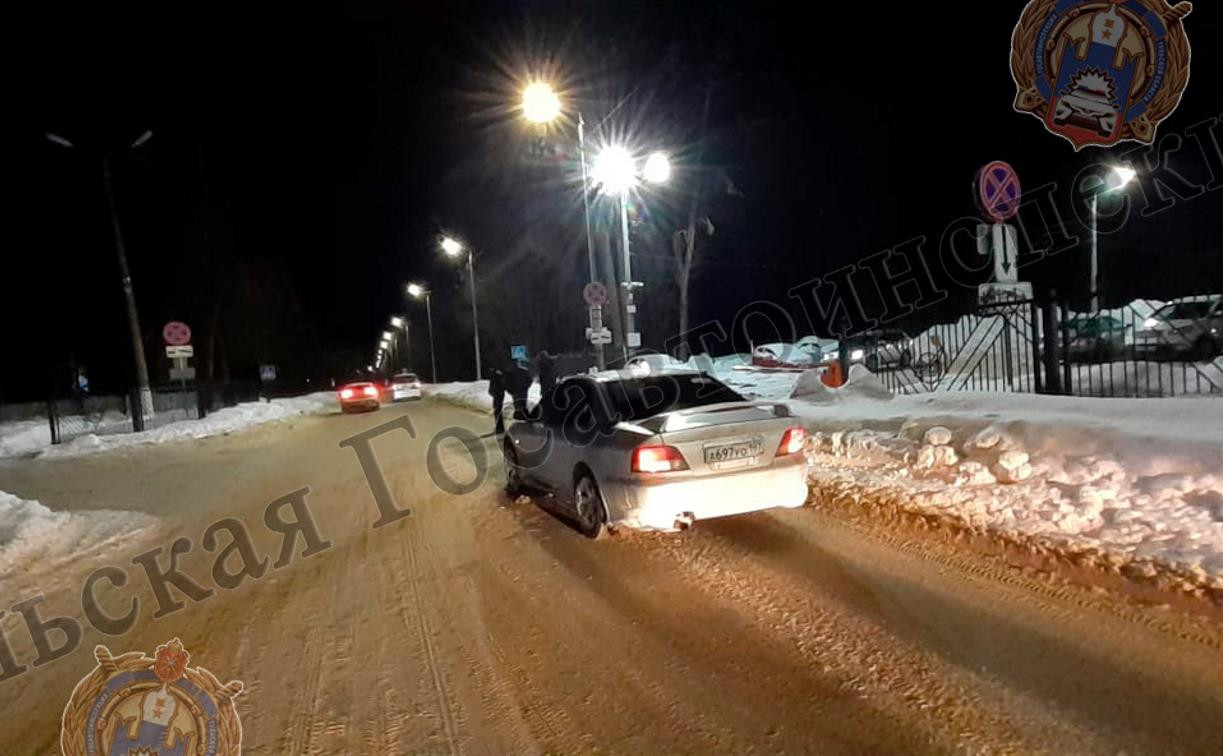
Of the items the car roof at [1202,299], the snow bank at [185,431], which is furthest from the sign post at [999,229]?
the snow bank at [185,431]

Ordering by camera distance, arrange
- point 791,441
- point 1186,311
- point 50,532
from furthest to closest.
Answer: point 1186,311 → point 50,532 → point 791,441

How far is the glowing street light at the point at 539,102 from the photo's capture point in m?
14.6

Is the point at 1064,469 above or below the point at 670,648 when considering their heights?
above

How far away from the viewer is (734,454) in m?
5.67

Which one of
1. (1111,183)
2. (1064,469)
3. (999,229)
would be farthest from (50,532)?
(1111,183)

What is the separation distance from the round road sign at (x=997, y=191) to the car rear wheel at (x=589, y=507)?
33.3 ft

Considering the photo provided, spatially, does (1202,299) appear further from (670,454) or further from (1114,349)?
(670,454)

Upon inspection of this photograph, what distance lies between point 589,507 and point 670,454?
1211 millimetres

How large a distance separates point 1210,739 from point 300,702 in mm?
4227

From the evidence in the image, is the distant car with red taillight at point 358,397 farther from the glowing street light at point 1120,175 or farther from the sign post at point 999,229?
the glowing street light at point 1120,175

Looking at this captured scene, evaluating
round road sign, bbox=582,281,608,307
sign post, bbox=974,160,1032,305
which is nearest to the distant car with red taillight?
round road sign, bbox=582,281,608,307

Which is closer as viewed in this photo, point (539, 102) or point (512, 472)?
point (512, 472)

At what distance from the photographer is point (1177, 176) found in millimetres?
20719

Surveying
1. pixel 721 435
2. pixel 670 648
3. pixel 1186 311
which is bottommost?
pixel 670 648
